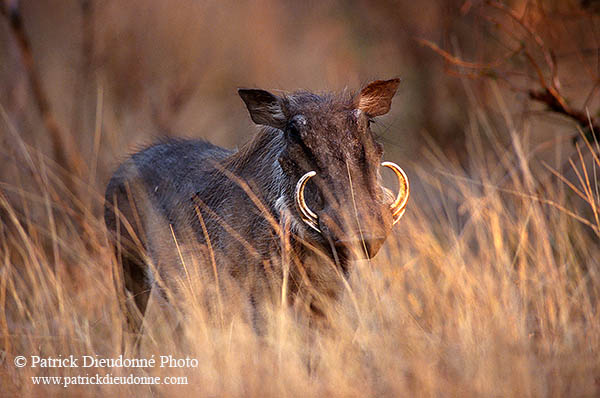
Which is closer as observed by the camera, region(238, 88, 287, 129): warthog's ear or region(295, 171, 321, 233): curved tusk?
region(295, 171, 321, 233): curved tusk

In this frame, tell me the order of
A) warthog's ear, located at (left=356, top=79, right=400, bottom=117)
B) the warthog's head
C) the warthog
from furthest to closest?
1. warthog's ear, located at (left=356, top=79, right=400, bottom=117)
2. the warthog
3. the warthog's head

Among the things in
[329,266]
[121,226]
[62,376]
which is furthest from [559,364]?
[121,226]

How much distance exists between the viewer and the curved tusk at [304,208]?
3.04 metres

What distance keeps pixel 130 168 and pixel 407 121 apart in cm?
547

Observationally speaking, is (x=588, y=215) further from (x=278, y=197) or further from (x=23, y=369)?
(x=23, y=369)

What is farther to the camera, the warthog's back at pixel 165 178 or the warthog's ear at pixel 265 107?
the warthog's back at pixel 165 178

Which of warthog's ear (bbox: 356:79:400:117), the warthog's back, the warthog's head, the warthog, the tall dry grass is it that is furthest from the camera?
the warthog's back

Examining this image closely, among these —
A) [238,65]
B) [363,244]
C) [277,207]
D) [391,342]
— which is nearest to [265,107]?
[277,207]

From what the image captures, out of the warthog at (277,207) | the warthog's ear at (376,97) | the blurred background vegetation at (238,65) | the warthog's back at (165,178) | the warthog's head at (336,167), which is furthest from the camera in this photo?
the blurred background vegetation at (238,65)

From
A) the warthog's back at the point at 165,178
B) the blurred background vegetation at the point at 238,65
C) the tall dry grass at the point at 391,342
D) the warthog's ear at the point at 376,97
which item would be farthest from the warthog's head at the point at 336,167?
the blurred background vegetation at the point at 238,65

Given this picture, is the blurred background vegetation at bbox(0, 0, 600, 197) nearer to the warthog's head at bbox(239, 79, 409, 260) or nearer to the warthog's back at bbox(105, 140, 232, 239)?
the warthog's back at bbox(105, 140, 232, 239)

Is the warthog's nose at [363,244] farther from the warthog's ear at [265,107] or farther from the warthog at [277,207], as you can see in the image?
the warthog's ear at [265,107]

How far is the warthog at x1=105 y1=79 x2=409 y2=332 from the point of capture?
3064 mm

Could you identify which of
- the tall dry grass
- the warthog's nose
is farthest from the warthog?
the tall dry grass
